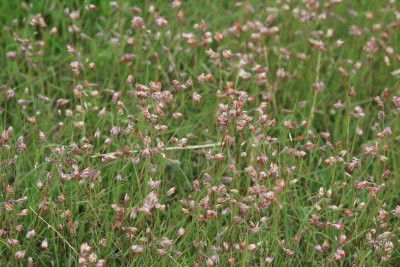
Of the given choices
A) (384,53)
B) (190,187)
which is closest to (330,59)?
(384,53)

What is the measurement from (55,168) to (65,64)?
59.3 inches

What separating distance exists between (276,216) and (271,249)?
0.17m

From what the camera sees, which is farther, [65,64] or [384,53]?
[384,53]

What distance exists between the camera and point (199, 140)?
11.7 ft

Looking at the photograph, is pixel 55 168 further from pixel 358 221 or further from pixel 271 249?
pixel 358 221

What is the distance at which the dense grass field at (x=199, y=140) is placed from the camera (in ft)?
9.92

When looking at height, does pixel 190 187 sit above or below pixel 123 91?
below

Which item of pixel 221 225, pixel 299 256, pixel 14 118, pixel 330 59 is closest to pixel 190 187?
pixel 221 225

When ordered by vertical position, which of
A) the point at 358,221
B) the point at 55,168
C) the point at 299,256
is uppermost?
the point at 55,168

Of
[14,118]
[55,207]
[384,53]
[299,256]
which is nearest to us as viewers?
[55,207]

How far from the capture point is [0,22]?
464cm

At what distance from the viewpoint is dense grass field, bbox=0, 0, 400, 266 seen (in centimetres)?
302

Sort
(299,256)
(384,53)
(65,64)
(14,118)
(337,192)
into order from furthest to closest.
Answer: (384,53), (65,64), (14,118), (337,192), (299,256)

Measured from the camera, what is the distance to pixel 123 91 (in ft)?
13.7
